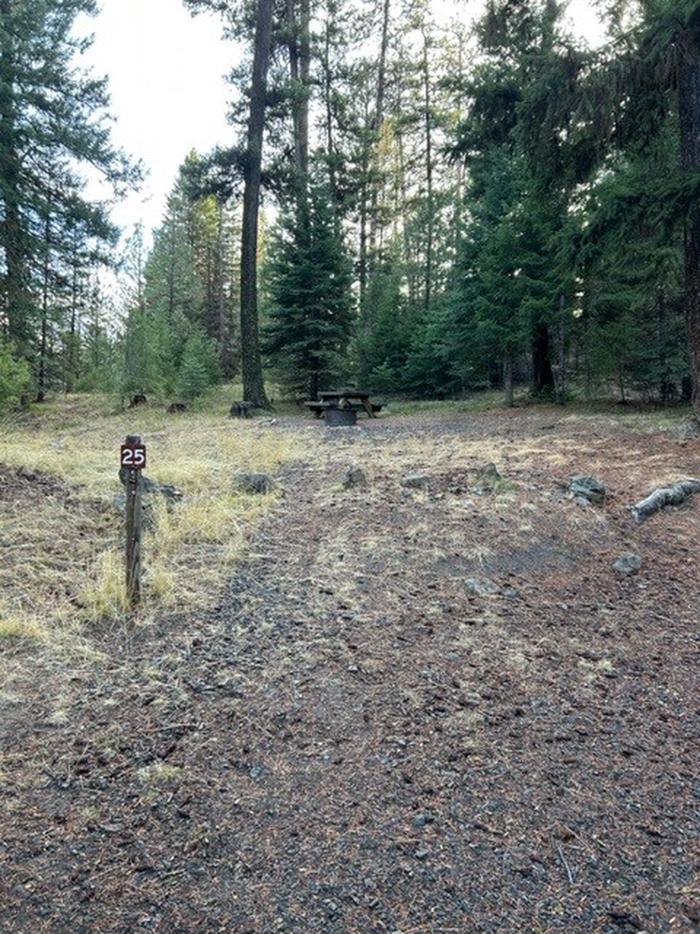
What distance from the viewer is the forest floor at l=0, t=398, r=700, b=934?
1.51 metres

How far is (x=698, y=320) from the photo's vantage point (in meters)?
7.18

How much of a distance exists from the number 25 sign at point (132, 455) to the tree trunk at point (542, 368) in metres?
10.8

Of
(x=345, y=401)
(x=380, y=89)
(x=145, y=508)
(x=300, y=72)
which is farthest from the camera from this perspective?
(x=380, y=89)

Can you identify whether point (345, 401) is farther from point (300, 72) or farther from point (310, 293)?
point (300, 72)

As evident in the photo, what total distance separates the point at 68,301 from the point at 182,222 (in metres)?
10.1

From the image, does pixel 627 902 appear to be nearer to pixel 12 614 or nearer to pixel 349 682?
pixel 349 682

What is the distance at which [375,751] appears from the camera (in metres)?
2.07

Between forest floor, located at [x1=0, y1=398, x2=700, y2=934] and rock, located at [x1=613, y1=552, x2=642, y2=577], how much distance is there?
5cm

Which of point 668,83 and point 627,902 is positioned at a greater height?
point 668,83

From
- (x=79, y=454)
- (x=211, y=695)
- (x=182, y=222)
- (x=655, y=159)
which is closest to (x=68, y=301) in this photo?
(x=182, y=222)

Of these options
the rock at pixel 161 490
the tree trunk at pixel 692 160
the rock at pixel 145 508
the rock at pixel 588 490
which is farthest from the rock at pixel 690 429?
the rock at pixel 145 508

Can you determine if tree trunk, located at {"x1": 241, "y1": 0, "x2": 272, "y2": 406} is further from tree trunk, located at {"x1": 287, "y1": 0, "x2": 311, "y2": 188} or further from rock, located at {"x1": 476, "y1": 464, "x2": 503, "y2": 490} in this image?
rock, located at {"x1": 476, "y1": 464, "x2": 503, "y2": 490}

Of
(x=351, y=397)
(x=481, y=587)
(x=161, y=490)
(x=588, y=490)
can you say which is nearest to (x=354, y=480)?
(x=161, y=490)

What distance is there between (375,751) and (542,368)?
11.9 metres
